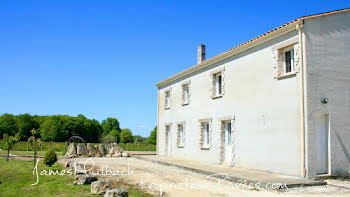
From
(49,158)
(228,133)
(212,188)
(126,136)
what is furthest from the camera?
(126,136)

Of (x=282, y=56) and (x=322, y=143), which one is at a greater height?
(x=282, y=56)

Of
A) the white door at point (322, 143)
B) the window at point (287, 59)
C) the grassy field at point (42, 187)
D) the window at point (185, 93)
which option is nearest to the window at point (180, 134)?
the window at point (185, 93)

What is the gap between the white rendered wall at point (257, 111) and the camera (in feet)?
33.7

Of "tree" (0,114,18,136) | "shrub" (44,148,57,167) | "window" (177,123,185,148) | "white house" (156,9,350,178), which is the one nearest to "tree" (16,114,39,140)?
"tree" (0,114,18,136)

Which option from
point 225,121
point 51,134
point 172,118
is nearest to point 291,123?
point 225,121

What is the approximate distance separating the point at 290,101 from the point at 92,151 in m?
14.7

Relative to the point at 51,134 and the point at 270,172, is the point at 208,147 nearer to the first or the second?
the point at 270,172

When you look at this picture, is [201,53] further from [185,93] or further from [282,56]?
[282,56]

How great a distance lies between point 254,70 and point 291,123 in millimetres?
2849

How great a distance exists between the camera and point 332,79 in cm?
1025

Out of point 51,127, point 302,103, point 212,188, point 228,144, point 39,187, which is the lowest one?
point 39,187

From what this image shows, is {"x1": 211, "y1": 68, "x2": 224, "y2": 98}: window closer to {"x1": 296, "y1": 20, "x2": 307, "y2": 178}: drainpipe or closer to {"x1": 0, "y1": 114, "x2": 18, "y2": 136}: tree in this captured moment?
{"x1": 296, "y1": 20, "x2": 307, "y2": 178}: drainpipe

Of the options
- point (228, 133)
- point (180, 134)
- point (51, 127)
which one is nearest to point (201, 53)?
point (180, 134)

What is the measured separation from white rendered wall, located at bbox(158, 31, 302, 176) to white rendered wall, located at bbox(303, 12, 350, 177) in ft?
1.43
